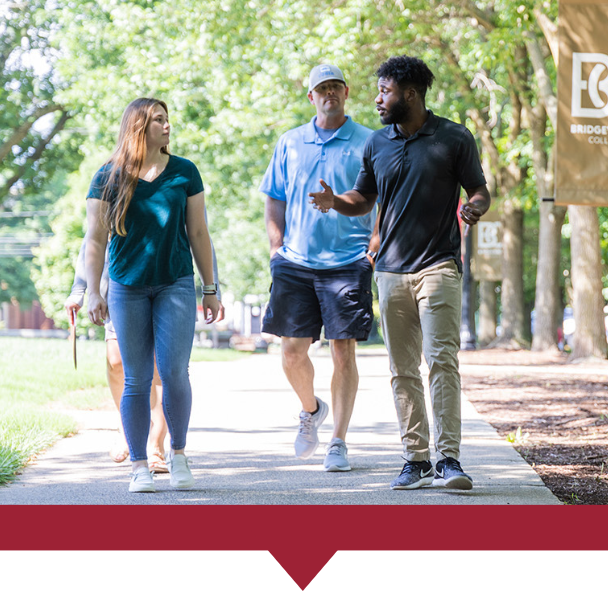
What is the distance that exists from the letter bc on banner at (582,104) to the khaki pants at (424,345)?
380cm

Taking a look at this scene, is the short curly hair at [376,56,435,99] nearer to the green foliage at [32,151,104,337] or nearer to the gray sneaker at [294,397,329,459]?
the gray sneaker at [294,397,329,459]

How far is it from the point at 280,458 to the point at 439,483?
5.02 ft

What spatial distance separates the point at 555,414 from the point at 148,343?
5.28 meters

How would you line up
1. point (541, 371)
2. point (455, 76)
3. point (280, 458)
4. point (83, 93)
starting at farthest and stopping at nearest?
point (83, 93)
point (455, 76)
point (541, 371)
point (280, 458)

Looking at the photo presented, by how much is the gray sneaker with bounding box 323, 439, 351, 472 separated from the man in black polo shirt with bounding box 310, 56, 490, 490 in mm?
613

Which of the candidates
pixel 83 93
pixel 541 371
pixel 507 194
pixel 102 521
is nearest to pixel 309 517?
pixel 102 521

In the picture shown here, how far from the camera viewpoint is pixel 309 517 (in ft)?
12.6

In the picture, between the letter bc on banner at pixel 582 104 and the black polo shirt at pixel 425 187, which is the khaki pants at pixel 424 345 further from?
the letter bc on banner at pixel 582 104

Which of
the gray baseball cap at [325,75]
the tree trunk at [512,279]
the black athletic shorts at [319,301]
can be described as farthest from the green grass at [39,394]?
the tree trunk at [512,279]

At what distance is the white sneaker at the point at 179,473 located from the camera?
17.0ft

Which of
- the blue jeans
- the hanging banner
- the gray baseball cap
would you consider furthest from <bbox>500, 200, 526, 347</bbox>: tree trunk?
the blue jeans

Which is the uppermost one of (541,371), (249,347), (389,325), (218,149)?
(218,149)

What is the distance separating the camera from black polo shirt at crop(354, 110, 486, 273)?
510cm

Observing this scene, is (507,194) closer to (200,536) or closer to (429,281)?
(429,281)
